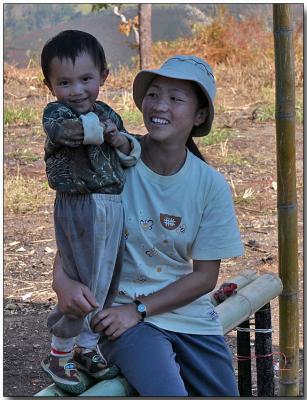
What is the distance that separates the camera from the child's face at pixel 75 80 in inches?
84.7

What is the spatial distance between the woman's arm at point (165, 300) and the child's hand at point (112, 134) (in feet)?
1.33

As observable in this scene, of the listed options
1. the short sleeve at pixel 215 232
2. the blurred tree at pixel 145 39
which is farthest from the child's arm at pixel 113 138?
the blurred tree at pixel 145 39

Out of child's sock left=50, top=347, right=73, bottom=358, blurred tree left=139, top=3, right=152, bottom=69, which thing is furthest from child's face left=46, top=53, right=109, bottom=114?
blurred tree left=139, top=3, right=152, bottom=69

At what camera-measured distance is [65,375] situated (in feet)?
7.27

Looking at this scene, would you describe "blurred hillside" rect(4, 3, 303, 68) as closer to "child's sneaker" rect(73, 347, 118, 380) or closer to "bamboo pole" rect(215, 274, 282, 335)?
"bamboo pole" rect(215, 274, 282, 335)

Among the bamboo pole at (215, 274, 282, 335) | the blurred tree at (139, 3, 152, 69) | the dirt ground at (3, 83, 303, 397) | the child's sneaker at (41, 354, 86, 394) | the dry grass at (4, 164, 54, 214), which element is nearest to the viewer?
the child's sneaker at (41, 354, 86, 394)

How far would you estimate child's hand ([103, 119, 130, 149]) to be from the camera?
2.19 meters

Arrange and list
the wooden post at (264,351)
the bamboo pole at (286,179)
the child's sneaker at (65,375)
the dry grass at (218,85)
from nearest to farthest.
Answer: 1. the child's sneaker at (65,375)
2. the bamboo pole at (286,179)
3. the wooden post at (264,351)
4. the dry grass at (218,85)

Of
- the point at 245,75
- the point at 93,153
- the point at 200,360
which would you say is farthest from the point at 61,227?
the point at 245,75

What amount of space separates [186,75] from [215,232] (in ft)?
1.42

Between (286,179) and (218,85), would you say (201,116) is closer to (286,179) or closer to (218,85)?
(286,179)

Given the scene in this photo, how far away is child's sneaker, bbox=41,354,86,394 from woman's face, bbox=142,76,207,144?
64cm

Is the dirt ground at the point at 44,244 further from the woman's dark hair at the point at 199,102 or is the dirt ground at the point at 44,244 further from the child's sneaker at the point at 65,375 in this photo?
the woman's dark hair at the point at 199,102

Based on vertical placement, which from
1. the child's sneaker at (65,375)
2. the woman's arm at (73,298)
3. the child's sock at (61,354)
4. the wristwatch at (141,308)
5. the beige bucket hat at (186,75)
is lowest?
the child's sneaker at (65,375)
